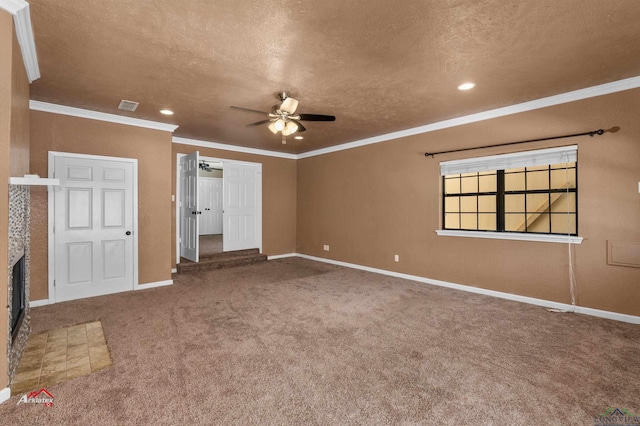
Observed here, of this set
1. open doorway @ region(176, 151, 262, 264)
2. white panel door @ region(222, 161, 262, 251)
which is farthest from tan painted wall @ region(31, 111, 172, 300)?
white panel door @ region(222, 161, 262, 251)

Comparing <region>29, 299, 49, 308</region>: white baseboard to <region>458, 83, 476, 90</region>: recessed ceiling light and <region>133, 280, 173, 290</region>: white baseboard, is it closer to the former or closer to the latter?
<region>133, 280, 173, 290</region>: white baseboard

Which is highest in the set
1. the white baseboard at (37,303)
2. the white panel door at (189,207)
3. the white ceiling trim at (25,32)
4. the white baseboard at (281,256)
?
the white ceiling trim at (25,32)

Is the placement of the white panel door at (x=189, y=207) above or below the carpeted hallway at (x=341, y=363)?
above

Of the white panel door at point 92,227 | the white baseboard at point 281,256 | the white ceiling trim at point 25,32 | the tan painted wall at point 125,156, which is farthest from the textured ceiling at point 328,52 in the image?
the white baseboard at point 281,256

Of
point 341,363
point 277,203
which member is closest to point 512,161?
point 341,363

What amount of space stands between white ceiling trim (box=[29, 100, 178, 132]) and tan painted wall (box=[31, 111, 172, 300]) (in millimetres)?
59

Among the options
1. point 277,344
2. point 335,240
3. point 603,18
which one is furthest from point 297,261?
point 603,18

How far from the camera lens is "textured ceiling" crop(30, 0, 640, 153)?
2104mm

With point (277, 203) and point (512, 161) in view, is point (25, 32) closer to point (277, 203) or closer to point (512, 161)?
point (512, 161)

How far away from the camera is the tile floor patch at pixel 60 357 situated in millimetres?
2301

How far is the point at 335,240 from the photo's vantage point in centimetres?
670

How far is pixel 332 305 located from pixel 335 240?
283 centimetres

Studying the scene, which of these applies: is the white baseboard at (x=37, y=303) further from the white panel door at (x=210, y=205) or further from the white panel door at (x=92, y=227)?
the white panel door at (x=210, y=205)

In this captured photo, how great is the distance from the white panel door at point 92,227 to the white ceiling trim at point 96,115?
60 cm
